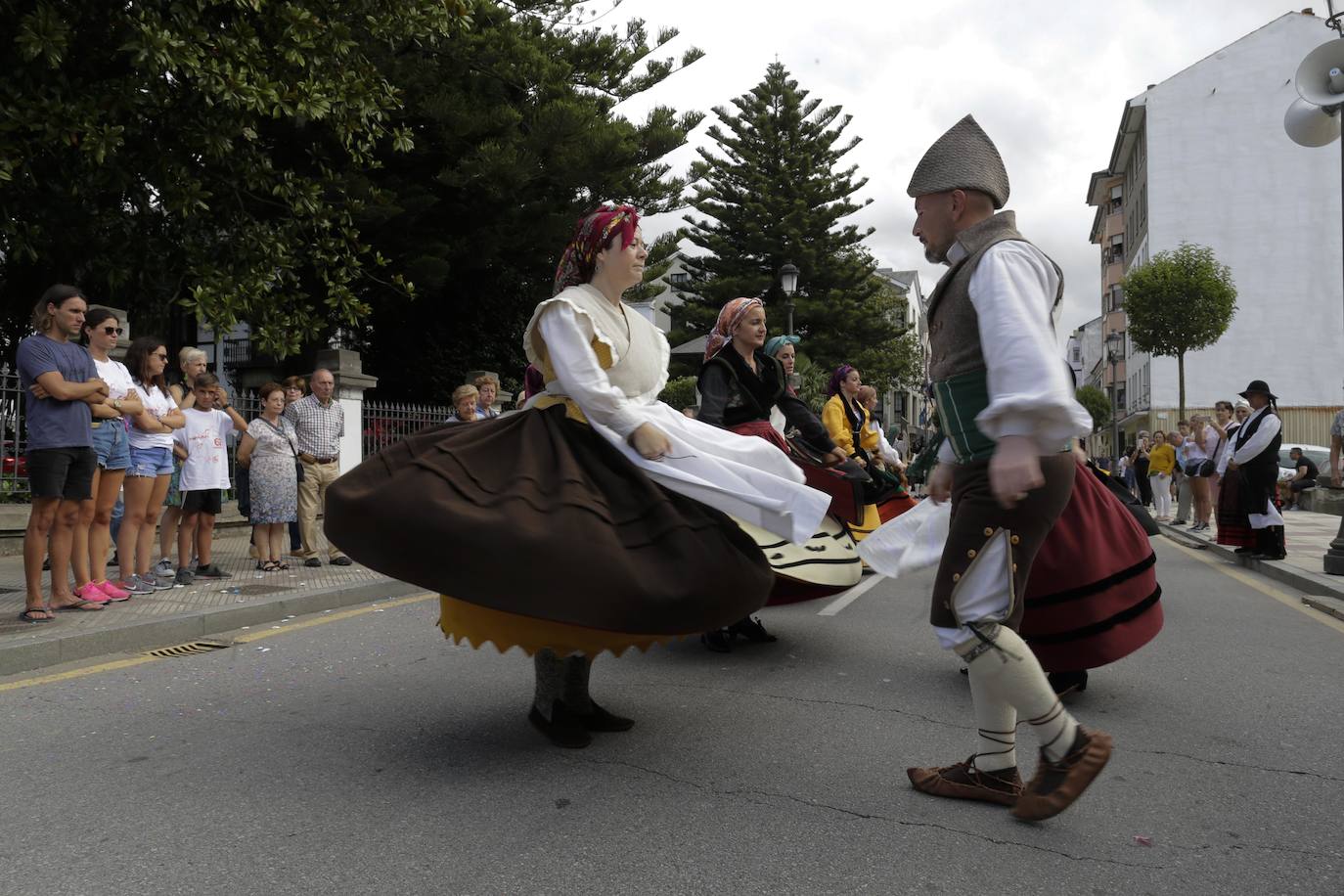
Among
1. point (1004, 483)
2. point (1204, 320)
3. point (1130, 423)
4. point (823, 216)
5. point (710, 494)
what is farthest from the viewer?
point (1130, 423)

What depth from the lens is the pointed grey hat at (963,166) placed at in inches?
122

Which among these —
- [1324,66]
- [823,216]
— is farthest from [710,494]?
[823,216]

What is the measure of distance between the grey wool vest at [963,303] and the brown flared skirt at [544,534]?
89 cm

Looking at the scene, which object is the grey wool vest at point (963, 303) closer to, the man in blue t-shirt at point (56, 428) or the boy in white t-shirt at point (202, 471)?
the man in blue t-shirt at point (56, 428)

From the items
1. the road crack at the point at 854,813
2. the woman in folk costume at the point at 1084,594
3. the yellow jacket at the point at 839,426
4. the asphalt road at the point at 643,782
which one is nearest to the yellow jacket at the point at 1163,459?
the yellow jacket at the point at 839,426

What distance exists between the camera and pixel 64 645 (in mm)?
5453

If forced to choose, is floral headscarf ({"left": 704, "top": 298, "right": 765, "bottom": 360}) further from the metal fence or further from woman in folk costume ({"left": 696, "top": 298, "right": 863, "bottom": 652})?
the metal fence

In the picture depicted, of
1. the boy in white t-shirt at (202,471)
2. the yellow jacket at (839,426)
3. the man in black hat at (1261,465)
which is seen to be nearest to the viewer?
the yellow jacket at (839,426)

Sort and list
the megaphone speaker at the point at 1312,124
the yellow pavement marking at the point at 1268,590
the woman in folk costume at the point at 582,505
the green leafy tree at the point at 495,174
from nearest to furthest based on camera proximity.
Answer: the woman in folk costume at the point at 582,505
the yellow pavement marking at the point at 1268,590
the megaphone speaker at the point at 1312,124
the green leafy tree at the point at 495,174

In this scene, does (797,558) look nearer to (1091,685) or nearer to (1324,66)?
(1091,685)

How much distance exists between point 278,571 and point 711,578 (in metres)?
6.85

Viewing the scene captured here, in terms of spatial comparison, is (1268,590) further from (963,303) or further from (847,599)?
(963,303)

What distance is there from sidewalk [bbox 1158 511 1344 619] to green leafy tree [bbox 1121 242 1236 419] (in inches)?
448

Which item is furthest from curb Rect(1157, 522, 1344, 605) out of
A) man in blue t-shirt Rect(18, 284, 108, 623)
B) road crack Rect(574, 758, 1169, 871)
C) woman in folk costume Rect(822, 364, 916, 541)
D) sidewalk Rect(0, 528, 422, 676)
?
man in blue t-shirt Rect(18, 284, 108, 623)
